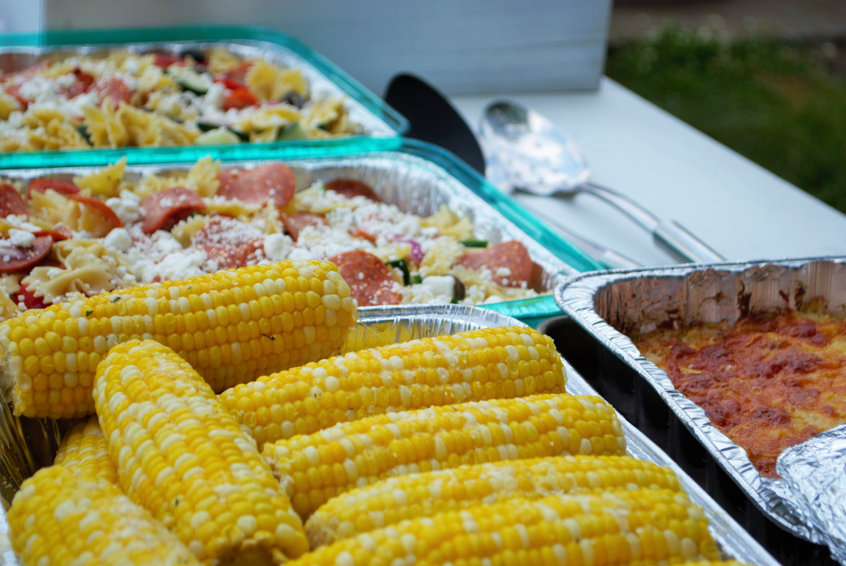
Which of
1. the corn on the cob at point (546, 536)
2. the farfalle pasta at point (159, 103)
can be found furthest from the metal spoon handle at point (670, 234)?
the corn on the cob at point (546, 536)

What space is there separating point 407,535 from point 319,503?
12cm

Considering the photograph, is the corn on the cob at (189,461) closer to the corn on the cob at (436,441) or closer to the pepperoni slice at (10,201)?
the corn on the cob at (436,441)

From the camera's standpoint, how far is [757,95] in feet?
18.4

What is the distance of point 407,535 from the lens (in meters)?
0.69

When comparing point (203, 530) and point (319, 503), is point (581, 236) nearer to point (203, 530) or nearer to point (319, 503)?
point (319, 503)

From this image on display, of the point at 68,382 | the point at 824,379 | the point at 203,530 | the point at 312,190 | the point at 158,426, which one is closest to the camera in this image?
the point at 203,530

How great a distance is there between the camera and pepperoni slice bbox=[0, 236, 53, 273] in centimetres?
138

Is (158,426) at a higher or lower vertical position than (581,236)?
higher

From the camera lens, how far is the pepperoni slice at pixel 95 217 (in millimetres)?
1558

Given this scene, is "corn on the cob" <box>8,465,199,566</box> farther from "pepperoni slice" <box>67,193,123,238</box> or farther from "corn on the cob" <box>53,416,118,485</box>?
"pepperoni slice" <box>67,193,123,238</box>

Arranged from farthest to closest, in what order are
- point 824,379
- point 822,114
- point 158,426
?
point 822,114 → point 824,379 → point 158,426

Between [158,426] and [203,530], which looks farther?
[158,426]

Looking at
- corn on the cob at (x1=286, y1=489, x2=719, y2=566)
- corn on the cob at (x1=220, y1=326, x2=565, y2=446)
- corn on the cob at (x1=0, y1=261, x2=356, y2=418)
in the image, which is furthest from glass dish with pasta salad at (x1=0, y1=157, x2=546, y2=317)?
corn on the cob at (x1=286, y1=489, x2=719, y2=566)

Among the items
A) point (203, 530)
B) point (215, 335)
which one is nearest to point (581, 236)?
point (215, 335)
